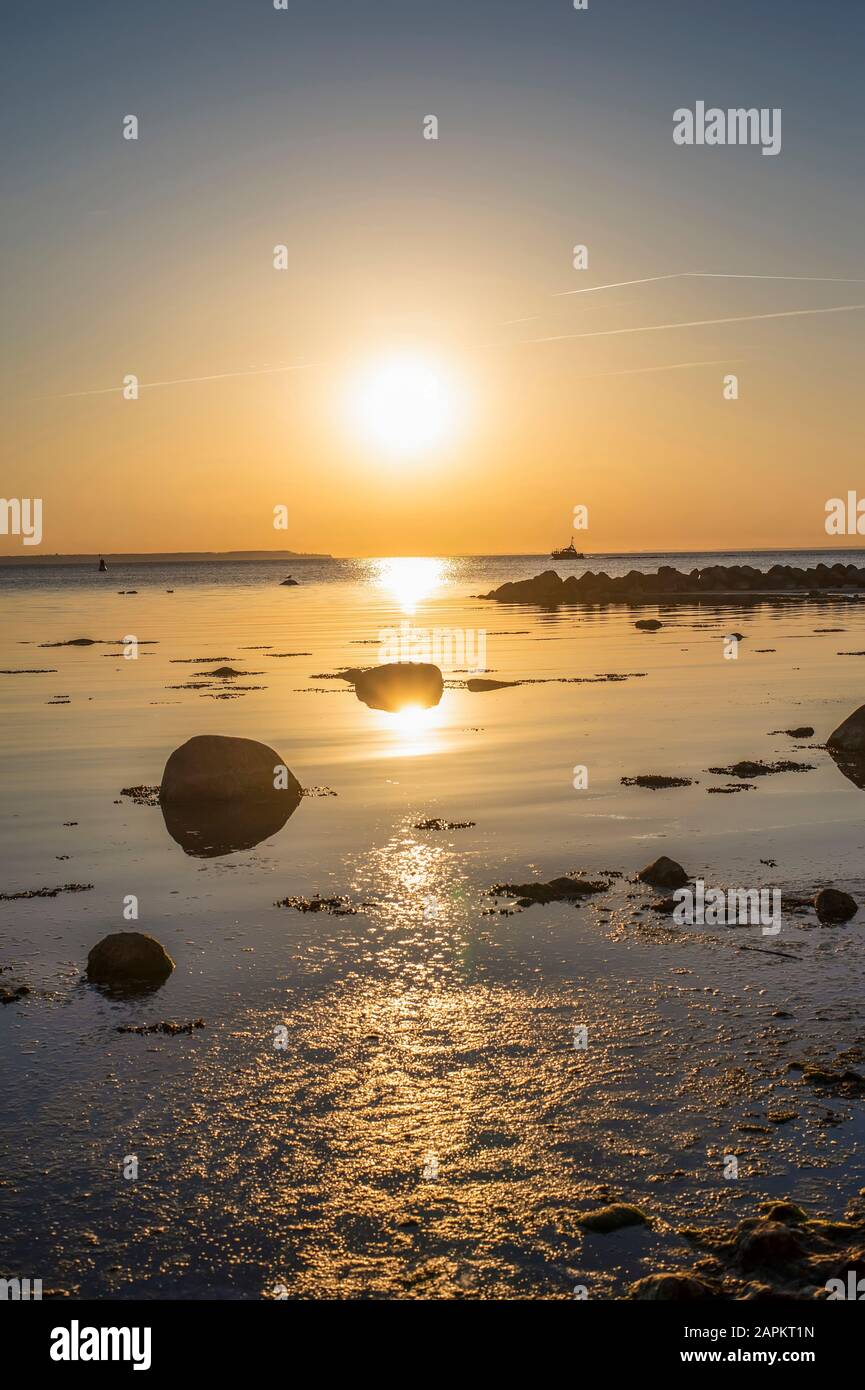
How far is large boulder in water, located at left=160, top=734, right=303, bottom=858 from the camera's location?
64.5 ft

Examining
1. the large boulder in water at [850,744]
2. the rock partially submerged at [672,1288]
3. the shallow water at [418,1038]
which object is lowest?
the rock partially submerged at [672,1288]

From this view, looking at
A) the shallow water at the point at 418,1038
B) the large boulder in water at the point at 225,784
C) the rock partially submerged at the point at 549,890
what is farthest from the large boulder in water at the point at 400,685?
the rock partially submerged at the point at 549,890

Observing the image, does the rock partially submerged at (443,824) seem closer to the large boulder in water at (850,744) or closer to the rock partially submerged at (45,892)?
the rock partially submerged at (45,892)

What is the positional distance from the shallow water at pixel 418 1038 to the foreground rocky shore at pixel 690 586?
3642 inches

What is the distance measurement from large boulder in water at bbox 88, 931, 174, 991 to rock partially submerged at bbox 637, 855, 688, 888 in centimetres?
639

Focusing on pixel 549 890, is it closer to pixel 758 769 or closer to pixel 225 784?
pixel 225 784

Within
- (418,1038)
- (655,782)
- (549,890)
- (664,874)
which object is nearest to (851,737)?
(655,782)

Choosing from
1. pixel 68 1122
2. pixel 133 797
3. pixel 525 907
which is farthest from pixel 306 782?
pixel 68 1122

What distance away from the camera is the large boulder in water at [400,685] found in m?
36.1

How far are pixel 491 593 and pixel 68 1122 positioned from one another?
12547 centimetres

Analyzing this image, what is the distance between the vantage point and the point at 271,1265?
678 centimetres

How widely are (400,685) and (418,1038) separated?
2708 centimetres
